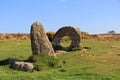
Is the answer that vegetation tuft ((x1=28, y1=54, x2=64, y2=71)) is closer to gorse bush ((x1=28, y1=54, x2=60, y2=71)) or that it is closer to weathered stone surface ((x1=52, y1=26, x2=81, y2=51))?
gorse bush ((x1=28, y1=54, x2=60, y2=71))

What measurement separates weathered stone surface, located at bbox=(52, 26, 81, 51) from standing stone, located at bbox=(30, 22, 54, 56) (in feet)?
25.0

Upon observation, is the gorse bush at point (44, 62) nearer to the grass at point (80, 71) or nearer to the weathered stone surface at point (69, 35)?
the grass at point (80, 71)

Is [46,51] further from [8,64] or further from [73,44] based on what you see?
[73,44]

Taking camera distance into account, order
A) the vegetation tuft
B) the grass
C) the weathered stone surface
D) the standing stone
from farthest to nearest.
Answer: the weathered stone surface < the standing stone < the vegetation tuft < the grass

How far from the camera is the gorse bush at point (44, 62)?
19.8m

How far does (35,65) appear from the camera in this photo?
64.9ft

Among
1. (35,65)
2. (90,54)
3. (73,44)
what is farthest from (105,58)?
(73,44)

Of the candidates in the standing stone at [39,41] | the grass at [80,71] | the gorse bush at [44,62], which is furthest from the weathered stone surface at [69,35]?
the gorse bush at [44,62]

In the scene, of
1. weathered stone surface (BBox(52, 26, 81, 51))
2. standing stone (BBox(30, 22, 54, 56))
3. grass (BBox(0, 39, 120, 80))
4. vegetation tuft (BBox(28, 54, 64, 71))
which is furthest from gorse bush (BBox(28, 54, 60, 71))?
weathered stone surface (BBox(52, 26, 81, 51))

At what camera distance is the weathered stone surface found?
30397 millimetres

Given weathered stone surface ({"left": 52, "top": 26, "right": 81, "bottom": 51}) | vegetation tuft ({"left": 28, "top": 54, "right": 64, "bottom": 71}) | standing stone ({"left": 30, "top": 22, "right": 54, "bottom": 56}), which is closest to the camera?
vegetation tuft ({"left": 28, "top": 54, "right": 64, "bottom": 71})

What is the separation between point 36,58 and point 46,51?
1.50 metres

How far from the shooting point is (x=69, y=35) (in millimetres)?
31266

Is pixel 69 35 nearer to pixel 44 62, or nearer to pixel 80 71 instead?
pixel 44 62
